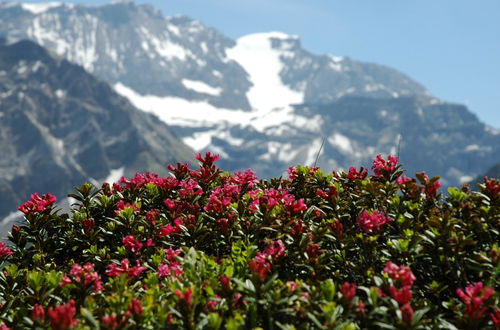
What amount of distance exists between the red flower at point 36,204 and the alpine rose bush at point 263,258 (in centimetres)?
2

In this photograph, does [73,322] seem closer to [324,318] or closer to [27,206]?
[324,318]

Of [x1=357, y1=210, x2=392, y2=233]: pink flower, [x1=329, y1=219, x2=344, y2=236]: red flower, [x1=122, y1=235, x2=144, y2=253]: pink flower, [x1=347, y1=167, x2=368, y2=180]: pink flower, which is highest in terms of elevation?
[x1=347, y1=167, x2=368, y2=180]: pink flower

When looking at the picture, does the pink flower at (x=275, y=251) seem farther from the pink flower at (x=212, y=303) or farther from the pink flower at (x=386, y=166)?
the pink flower at (x=386, y=166)

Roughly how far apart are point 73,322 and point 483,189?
4.41 meters

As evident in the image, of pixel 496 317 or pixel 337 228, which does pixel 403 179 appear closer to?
pixel 337 228

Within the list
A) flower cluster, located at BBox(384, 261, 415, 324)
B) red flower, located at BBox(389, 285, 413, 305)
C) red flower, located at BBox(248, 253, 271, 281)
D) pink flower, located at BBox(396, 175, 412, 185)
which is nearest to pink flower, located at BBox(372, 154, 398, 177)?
pink flower, located at BBox(396, 175, 412, 185)

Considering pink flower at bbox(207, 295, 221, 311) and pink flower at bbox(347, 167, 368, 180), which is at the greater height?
pink flower at bbox(347, 167, 368, 180)

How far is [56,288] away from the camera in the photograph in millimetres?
4715

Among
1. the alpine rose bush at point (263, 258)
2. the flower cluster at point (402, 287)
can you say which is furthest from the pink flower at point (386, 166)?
the flower cluster at point (402, 287)

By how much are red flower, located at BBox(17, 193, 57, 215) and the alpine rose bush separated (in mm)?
21

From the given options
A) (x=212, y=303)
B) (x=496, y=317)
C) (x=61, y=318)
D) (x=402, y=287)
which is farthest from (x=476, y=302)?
(x=61, y=318)

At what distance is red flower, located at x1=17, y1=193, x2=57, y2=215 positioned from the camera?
6.34 meters

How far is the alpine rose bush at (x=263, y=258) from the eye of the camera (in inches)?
153

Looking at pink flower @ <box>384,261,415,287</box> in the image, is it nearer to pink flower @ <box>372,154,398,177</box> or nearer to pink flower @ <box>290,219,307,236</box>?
pink flower @ <box>290,219,307,236</box>
